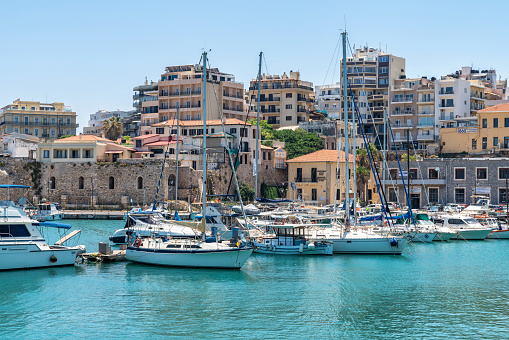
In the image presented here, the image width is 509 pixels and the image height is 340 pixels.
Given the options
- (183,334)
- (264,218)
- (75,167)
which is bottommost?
(183,334)

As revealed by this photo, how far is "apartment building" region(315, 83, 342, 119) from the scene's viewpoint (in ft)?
376

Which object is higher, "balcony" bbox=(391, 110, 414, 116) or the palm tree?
"balcony" bbox=(391, 110, 414, 116)

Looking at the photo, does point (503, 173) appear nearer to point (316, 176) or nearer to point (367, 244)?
point (316, 176)

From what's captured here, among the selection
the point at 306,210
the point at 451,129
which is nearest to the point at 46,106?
the point at 451,129

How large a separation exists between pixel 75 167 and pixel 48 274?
42.9 meters

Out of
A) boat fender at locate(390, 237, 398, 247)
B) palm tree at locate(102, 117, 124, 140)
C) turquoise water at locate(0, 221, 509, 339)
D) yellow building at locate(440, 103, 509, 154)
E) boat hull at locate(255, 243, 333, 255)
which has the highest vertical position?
palm tree at locate(102, 117, 124, 140)

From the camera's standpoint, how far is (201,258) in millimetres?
36781

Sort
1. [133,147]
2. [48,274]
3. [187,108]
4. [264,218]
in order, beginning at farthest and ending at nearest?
[187,108], [133,147], [264,218], [48,274]

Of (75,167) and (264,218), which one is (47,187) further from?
(264,218)

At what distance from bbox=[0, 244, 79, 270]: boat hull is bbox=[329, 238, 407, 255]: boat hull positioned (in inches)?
649

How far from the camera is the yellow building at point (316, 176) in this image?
7781 cm

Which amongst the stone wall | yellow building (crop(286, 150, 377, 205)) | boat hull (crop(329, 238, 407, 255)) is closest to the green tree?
the stone wall

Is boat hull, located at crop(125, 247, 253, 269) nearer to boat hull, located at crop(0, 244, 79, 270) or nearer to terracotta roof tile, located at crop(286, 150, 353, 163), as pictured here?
boat hull, located at crop(0, 244, 79, 270)

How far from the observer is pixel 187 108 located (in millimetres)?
97500
